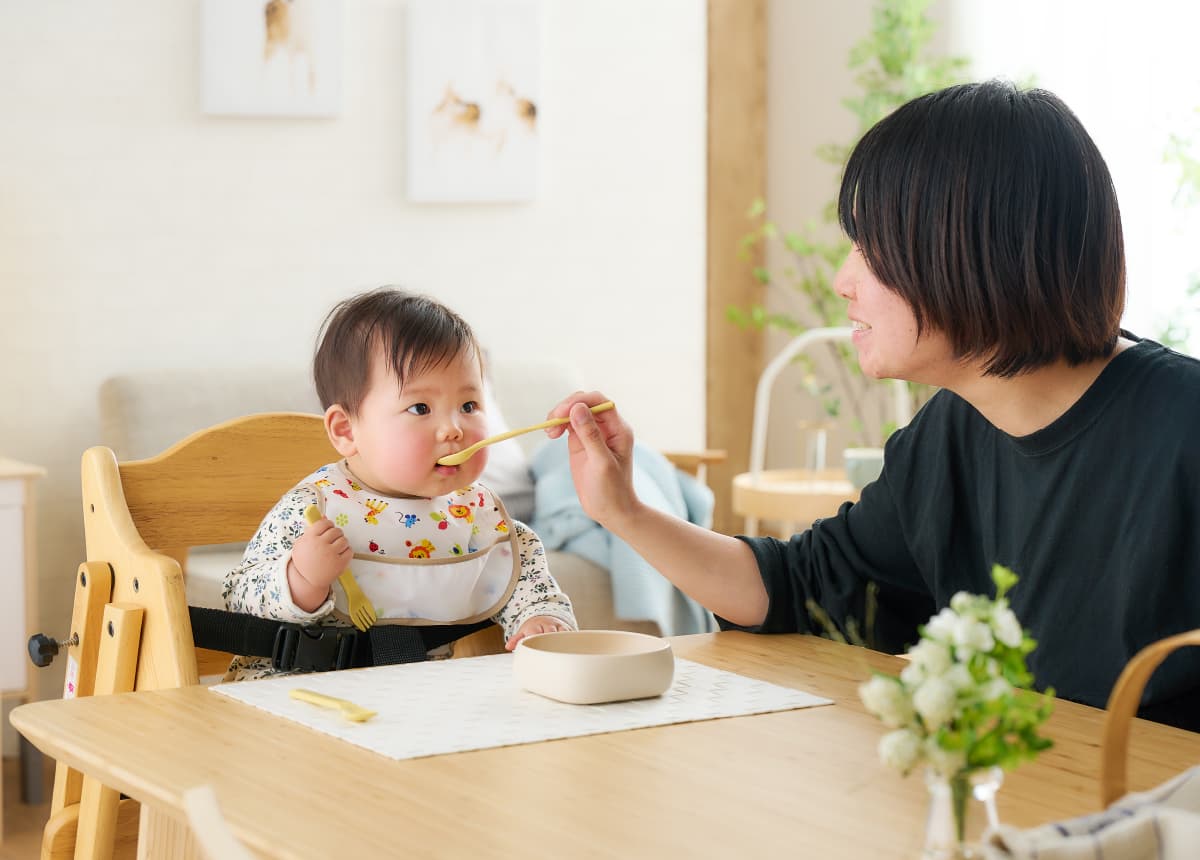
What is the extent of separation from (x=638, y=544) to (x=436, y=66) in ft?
9.18

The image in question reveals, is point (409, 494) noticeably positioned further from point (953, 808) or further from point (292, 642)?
point (953, 808)

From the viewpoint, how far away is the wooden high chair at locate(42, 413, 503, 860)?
1.31 metres

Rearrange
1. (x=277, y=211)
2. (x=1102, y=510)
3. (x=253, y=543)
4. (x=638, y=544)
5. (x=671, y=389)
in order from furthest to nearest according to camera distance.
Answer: (x=671, y=389), (x=277, y=211), (x=253, y=543), (x=638, y=544), (x=1102, y=510)

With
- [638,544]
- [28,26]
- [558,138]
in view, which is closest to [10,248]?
[28,26]

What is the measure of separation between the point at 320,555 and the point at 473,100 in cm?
281

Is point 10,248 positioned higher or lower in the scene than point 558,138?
lower

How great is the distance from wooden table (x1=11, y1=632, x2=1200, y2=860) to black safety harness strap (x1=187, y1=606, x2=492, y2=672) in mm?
273

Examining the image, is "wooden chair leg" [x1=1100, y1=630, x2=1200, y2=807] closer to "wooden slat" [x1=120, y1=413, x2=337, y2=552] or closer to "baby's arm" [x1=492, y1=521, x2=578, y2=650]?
"baby's arm" [x1=492, y1=521, x2=578, y2=650]

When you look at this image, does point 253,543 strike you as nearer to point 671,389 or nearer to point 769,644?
point 769,644

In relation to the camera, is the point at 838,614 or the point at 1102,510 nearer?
the point at 1102,510

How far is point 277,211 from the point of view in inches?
149

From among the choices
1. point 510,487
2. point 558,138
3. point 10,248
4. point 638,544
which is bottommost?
point 510,487

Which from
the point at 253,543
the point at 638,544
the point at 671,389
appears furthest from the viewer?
the point at 671,389

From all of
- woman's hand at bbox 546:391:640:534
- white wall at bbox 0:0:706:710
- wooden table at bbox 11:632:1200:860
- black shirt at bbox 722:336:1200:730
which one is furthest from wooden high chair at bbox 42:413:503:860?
white wall at bbox 0:0:706:710
